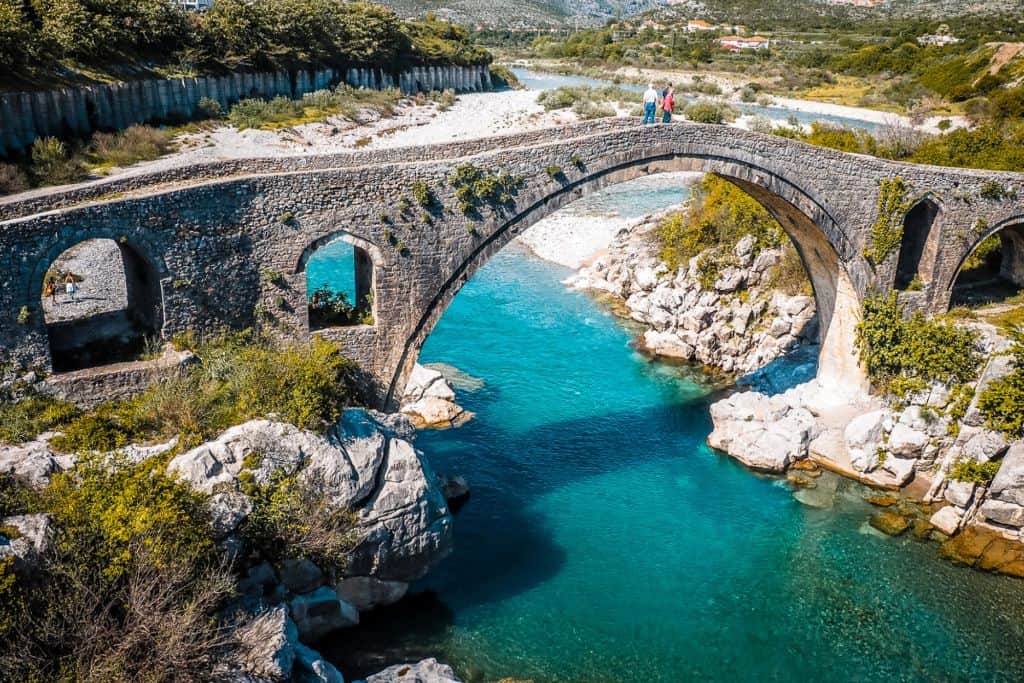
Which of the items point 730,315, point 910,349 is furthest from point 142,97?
point 910,349

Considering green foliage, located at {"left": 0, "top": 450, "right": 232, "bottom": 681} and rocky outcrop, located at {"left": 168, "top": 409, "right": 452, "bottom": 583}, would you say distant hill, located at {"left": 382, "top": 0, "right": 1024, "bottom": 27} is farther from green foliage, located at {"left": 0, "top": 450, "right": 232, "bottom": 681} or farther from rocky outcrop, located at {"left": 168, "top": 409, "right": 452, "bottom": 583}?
green foliage, located at {"left": 0, "top": 450, "right": 232, "bottom": 681}

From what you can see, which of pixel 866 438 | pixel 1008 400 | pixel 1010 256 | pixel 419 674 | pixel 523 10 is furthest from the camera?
pixel 523 10

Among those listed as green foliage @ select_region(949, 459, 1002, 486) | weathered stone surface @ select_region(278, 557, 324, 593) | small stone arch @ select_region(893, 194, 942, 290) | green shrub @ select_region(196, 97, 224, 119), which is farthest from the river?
green shrub @ select_region(196, 97, 224, 119)

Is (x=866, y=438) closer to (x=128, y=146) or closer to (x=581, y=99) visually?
(x=128, y=146)

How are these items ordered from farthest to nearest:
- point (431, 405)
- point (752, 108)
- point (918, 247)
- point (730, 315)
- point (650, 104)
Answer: point (752, 108), point (730, 315), point (918, 247), point (431, 405), point (650, 104)

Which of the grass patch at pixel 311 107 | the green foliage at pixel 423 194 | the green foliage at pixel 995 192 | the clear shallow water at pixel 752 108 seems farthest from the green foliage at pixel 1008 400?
the grass patch at pixel 311 107

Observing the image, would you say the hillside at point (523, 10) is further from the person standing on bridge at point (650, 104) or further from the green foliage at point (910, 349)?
the green foliage at point (910, 349)
